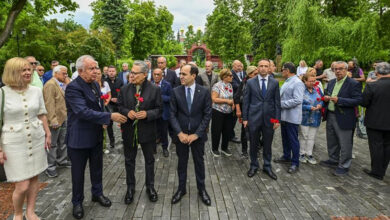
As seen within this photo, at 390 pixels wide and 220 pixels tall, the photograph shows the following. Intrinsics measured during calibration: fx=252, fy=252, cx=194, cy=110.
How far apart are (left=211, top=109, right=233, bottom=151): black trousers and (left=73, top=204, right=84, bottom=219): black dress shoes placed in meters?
3.36

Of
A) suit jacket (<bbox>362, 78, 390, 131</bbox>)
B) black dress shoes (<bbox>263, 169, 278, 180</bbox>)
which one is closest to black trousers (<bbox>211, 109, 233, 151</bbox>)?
black dress shoes (<bbox>263, 169, 278, 180</bbox>)

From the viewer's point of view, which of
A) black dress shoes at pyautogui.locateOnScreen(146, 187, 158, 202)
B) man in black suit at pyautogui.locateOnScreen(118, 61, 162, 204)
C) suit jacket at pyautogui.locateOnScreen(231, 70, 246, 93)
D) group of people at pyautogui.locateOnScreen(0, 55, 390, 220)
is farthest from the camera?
suit jacket at pyautogui.locateOnScreen(231, 70, 246, 93)

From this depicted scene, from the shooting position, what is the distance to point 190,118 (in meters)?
3.78

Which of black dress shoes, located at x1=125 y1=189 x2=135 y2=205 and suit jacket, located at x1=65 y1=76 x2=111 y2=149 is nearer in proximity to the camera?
suit jacket, located at x1=65 y1=76 x2=111 y2=149

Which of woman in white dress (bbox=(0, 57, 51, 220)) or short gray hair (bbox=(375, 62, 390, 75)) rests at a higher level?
short gray hair (bbox=(375, 62, 390, 75))

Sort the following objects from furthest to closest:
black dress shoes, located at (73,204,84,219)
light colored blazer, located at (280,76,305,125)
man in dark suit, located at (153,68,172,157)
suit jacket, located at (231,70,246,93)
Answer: suit jacket, located at (231,70,246,93) → man in dark suit, located at (153,68,172,157) → light colored blazer, located at (280,76,305,125) → black dress shoes, located at (73,204,84,219)

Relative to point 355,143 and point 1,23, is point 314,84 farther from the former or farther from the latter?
point 1,23

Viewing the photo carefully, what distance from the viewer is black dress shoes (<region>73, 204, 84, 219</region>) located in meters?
3.37

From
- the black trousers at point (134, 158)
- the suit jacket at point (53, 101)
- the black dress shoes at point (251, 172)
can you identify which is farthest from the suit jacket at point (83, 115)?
the black dress shoes at point (251, 172)

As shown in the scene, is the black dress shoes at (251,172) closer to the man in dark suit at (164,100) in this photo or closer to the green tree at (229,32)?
the man in dark suit at (164,100)

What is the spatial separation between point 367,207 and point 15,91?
196 inches

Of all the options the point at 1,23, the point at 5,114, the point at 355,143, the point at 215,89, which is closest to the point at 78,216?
the point at 5,114

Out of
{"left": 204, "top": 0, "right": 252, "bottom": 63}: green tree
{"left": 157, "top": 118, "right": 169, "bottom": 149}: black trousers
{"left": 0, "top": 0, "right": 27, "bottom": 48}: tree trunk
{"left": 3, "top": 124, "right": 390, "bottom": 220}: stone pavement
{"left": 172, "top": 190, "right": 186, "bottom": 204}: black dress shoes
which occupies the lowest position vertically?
{"left": 3, "top": 124, "right": 390, "bottom": 220}: stone pavement

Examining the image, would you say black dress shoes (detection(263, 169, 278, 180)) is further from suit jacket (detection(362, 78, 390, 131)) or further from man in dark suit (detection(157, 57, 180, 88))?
A: man in dark suit (detection(157, 57, 180, 88))
